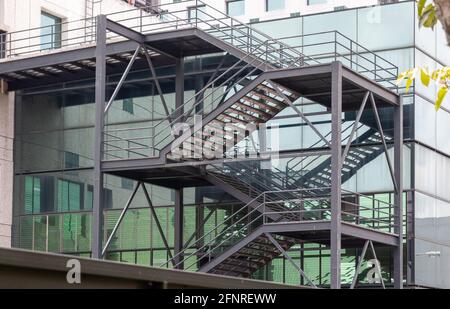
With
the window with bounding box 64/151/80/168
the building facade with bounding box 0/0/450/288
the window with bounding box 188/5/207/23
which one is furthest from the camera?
the window with bounding box 64/151/80/168

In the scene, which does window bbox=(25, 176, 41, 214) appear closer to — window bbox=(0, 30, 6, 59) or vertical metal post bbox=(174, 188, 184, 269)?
window bbox=(0, 30, 6, 59)

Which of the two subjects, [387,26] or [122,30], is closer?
[122,30]

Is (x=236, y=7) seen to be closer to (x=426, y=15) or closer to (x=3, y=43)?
(x=3, y=43)

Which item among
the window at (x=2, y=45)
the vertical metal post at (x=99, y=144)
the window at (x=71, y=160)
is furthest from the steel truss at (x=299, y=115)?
the window at (x=2, y=45)

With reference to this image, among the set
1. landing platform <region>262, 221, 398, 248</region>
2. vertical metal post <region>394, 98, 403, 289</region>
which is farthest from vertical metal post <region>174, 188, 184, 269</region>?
vertical metal post <region>394, 98, 403, 289</region>

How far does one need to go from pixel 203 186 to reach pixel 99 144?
4151 millimetres

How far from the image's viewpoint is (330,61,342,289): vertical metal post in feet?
89.9

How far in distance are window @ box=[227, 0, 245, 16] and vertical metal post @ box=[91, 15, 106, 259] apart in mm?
50781

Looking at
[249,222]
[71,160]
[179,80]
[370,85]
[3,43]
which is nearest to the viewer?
[370,85]

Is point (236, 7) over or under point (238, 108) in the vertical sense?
over

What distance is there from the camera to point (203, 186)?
110 feet

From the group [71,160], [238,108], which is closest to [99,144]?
[238,108]

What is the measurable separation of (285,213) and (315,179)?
2018mm
